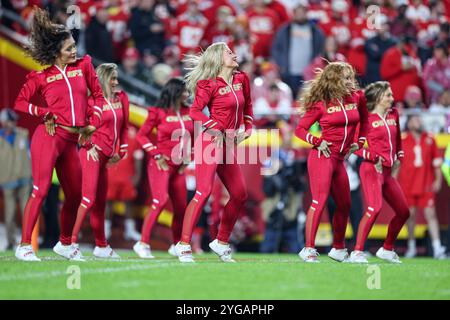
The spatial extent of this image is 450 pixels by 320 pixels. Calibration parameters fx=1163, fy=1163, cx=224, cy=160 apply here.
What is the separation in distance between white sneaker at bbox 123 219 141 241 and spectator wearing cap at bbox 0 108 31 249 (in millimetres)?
1759

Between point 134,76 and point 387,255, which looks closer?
point 387,255

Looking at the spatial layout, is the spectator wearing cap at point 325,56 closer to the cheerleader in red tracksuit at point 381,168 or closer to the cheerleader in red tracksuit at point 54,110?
the cheerleader in red tracksuit at point 381,168

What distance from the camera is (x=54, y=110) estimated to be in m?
11.6

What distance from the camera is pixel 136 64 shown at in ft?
61.9

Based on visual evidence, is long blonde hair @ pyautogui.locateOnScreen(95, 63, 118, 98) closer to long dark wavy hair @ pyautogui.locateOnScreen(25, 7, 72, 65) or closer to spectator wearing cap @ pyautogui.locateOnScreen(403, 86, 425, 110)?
long dark wavy hair @ pyautogui.locateOnScreen(25, 7, 72, 65)

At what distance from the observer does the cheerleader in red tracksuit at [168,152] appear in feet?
45.7

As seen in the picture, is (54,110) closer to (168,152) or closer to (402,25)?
(168,152)

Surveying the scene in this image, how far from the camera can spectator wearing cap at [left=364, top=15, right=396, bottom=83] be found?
19.0 metres

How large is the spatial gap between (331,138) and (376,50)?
7122 millimetres

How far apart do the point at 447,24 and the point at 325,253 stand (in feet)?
16.5

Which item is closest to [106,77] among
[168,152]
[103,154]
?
[103,154]

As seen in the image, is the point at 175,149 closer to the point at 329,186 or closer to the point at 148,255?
the point at 148,255
